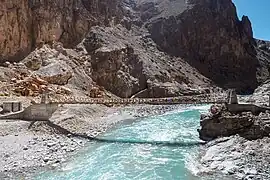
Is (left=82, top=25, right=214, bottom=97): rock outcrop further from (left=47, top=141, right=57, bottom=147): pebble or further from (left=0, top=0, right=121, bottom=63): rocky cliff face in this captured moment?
(left=47, top=141, right=57, bottom=147): pebble

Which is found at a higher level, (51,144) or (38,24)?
(38,24)

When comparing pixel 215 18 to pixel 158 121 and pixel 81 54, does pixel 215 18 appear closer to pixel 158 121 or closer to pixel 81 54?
pixel 81 54

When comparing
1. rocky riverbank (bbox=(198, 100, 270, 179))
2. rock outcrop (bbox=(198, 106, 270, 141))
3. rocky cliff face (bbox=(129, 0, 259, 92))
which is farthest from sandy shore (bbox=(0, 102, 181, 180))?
rocky cliff face (bbox=(129, 0, 259, 92))

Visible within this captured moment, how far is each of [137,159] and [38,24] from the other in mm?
50970

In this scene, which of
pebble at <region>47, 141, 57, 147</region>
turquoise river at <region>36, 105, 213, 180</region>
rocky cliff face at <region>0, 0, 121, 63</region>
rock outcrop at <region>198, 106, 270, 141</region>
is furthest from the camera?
rocky cliff face at <region>0, 0, 121, 63</region>

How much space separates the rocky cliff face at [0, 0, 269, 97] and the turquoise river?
111 feet

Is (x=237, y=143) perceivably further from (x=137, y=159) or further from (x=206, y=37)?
(x=206, y=37)

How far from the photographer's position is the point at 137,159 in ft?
83.8

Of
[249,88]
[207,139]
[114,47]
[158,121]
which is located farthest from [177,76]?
[207,139]

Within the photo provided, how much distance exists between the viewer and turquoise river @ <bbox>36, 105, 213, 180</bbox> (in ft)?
71.1

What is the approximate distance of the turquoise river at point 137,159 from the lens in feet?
71.1

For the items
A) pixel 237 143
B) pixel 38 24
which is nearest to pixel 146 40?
pixel 38 24

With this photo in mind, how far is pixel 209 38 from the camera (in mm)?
113688

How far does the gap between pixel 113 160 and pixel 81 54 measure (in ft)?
167
